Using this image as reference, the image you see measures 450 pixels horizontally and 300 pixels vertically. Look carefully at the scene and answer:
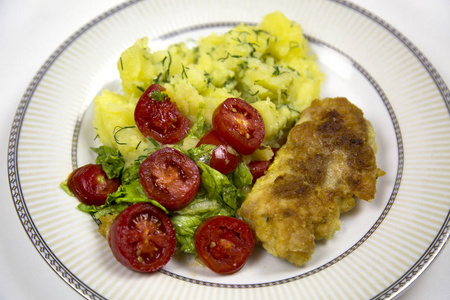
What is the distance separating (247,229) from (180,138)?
1253 mm

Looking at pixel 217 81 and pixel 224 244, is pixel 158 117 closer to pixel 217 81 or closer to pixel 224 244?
pixel 217 81

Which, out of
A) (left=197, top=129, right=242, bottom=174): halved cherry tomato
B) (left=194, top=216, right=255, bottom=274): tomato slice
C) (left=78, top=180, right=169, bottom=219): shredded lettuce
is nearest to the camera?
(left=194, top=216, right=255, bottom=274): tomato slice

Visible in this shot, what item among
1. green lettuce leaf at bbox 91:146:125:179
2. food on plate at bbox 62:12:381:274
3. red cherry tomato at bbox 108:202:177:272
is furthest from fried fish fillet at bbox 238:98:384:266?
green lettuce leaf at bbox 91:146:125:179

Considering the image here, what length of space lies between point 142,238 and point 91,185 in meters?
0.96

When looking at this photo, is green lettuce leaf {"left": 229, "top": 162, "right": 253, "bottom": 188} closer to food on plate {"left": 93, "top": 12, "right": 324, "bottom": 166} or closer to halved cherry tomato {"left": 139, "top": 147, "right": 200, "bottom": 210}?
food on plate {"left": 93, "top": 12, "right": 324, "bottom": 166}

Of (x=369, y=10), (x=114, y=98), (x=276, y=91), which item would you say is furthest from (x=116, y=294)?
(x=369, y=10)

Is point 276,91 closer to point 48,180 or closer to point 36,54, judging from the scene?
point 48,180

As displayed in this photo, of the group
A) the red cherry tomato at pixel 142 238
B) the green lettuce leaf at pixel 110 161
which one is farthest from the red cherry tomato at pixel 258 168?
the green lettuce leaf at pixel 110 161

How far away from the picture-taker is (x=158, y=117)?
4.40 meters

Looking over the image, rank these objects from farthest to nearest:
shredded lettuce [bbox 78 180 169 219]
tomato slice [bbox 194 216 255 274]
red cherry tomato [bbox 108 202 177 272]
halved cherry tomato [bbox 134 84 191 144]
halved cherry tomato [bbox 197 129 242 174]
A: 1. halved cherry tomato [bbox 134 84 191 144]
2. halved cherry tomato [bbox 197 129 242 174]
3. shredded lettuce [bbox 78 180 169 219]
4. tomato slice [bbox 194 216 255 274]
5. red cherry tomato [bbox 108 202 177 272]

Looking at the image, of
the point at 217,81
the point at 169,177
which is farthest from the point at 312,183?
the point at 217,81

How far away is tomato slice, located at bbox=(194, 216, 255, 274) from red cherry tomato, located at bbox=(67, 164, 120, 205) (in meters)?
1.14

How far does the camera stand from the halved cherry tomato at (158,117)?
4.39 metres

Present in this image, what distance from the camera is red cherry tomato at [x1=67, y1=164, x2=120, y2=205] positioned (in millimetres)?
4305
